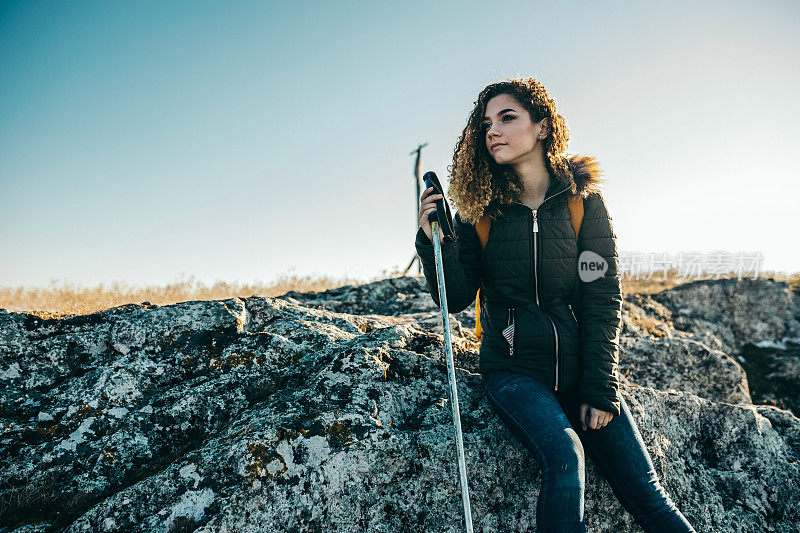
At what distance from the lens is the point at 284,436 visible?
263 centimetres

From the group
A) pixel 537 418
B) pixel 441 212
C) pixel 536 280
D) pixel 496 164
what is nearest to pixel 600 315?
pixel 536 280

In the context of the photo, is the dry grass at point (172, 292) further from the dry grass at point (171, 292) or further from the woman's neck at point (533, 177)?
the woman's neck at point (533, 177)

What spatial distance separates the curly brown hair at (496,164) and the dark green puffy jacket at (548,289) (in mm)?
123

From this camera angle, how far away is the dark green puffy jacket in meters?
3.10

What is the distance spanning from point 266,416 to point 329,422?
42cm

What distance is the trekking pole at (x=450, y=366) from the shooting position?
246 cm

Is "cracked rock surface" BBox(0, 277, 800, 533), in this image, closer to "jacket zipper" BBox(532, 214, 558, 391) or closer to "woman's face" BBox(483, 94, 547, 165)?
"jacket zipper" BBox(532, 214, 558, 391)

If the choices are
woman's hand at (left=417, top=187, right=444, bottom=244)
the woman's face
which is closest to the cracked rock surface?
woman's hand at (left=417, top=187, right=444, bottom=244)

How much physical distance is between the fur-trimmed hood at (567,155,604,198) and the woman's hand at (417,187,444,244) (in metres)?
1.13

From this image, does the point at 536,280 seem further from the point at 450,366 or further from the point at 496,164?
the point at 496,164

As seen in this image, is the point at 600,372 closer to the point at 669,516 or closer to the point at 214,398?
the point at 669,516

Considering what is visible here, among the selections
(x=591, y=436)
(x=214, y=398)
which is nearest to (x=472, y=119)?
(x=591, y=436)

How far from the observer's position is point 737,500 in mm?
3523

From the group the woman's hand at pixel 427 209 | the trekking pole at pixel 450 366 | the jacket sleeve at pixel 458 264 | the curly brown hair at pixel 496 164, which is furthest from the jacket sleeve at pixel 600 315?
the woman's hand at pixel 427 209
